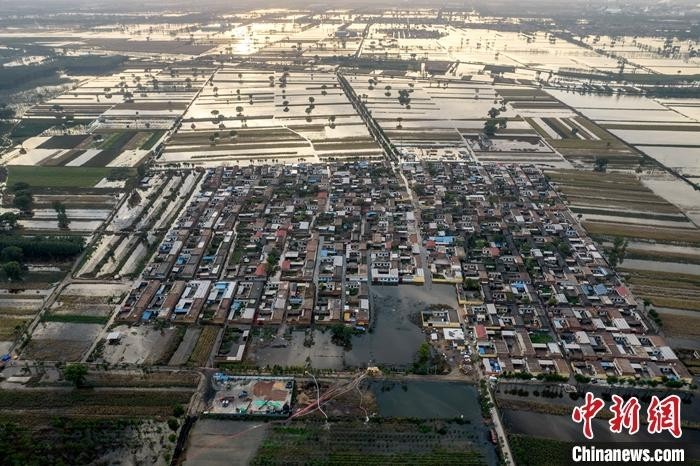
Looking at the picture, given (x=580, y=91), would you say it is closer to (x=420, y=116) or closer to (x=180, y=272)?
(x=420, y=116)

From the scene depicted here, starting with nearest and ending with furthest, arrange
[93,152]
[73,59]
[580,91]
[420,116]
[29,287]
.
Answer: [29,287] → [93,152] → [420,116] → [580,91] → [73,59]

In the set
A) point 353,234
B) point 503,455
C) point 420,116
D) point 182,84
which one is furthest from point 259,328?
point 182,84

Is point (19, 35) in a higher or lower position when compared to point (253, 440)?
higher

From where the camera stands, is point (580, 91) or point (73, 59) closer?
point (580, 91)

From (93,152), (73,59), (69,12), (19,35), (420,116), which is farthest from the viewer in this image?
(69,12)

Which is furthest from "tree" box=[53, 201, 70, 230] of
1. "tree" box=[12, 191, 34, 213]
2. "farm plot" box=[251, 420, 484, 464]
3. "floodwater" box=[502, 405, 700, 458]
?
"floodwater" box=[502, 405, 700, 458]

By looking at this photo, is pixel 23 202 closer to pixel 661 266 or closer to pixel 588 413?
pixel 588 413

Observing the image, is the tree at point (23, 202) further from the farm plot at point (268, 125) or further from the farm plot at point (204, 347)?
the farm plot at point (204, 347)
